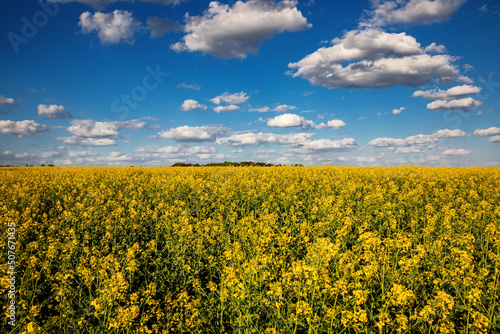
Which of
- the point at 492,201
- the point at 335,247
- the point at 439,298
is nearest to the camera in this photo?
the point at 439,298

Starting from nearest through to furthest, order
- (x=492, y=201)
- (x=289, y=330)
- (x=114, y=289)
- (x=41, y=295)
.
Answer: (x=289, y=330) → (x=114, y=289) → (x=41, y=295) → (x=492, y=201)

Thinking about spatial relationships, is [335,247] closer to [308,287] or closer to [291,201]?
[308,287]

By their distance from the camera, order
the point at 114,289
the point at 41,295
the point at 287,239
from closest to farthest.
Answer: the point at 114,289, the point at 41,295, the point at 287,239

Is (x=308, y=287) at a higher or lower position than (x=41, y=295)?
higher

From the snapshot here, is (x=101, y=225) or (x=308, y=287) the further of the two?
(x=101, y=225)

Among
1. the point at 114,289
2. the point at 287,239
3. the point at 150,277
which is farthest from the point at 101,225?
the point at 287,239

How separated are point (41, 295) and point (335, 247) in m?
5.91

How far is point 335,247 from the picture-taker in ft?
14.7

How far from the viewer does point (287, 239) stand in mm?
5945

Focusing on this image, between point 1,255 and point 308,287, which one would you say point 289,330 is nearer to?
point 308,287

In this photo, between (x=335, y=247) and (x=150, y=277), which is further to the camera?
(x=150, y=277)

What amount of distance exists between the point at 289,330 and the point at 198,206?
812 centimetres

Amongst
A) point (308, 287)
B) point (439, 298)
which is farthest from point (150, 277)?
point (439, 298)

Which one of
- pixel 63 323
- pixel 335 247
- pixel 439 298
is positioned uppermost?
pixel 335 247
